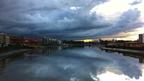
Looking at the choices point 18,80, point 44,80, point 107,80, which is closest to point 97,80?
point 107,80

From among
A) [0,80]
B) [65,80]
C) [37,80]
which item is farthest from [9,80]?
[65,80]

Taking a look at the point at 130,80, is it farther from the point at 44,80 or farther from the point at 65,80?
the point at 44,80

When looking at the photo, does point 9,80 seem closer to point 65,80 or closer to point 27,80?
point 27,80

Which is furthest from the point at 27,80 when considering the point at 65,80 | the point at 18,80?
the point at 65,80

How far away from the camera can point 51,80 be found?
76.3 feet

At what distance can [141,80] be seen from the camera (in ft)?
76.4

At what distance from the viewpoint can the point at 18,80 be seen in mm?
22922

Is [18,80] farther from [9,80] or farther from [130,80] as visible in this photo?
[130,80]

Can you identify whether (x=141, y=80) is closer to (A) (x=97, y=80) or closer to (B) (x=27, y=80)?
(A) (x=97, y=80)

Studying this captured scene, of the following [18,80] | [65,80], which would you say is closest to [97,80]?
[65,80]

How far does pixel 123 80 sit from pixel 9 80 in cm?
873

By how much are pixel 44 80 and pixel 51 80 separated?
22.1 inches

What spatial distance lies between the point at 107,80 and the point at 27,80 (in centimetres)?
610

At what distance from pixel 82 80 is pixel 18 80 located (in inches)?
192
